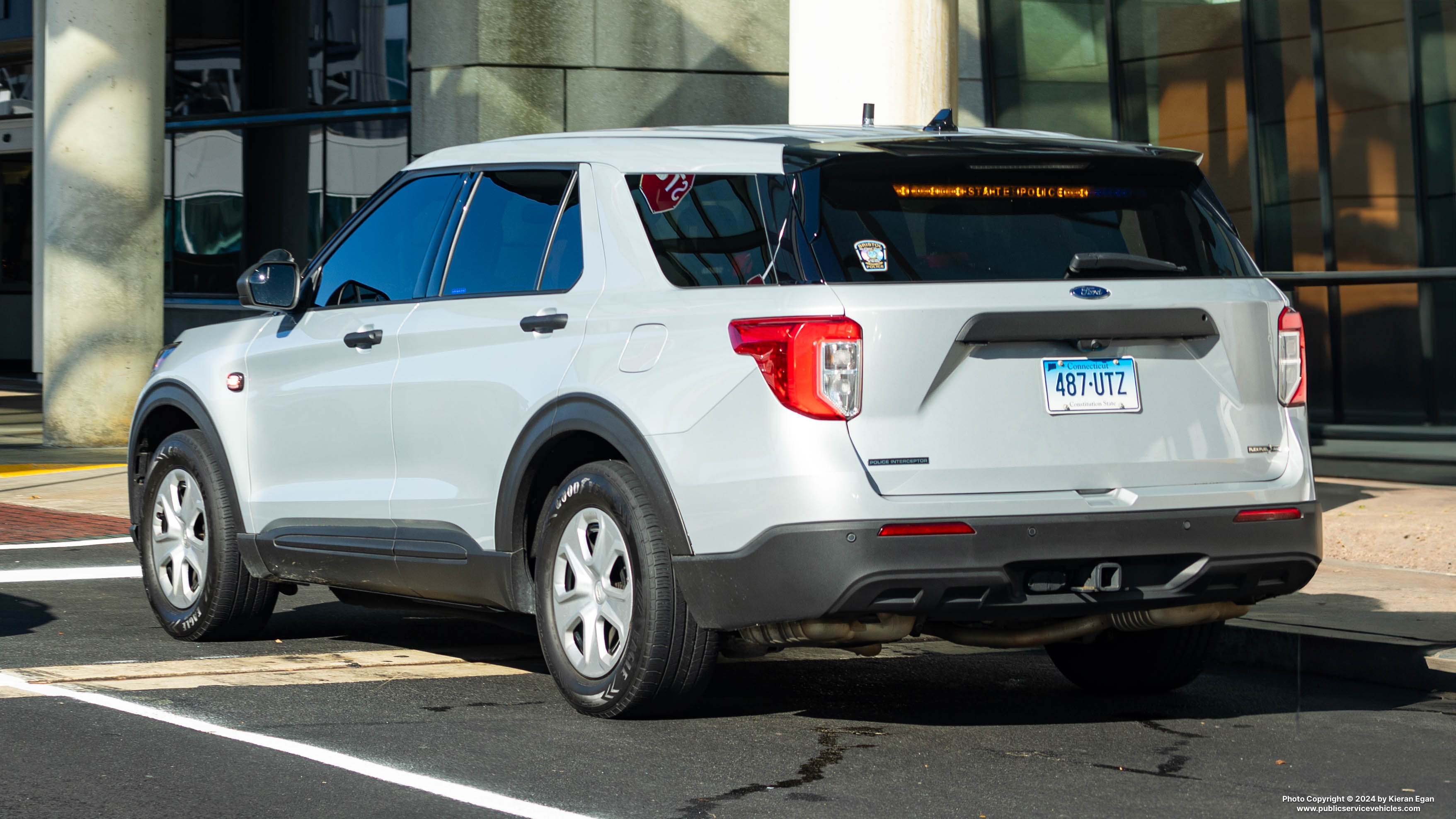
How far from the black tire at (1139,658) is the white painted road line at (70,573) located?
205 inches

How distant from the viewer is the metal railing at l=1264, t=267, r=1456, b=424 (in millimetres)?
15438

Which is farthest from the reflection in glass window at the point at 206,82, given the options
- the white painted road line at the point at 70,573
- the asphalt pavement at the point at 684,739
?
the asphalt pavement at the point at 684,739

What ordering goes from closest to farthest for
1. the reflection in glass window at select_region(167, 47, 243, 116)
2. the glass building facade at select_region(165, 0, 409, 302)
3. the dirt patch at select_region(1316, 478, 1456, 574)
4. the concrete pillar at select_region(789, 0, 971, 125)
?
1. the dirt patch at select_region(1316, 478, 1456, 574)
2. the concrete pillar at select_region(789, 0, 971, 125)
3. the glass building facade at select_region(165, 0, 409, 302)
4. the reflection in glass window at select_region(167, 47, 243, 116)

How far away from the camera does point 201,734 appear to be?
235 inches

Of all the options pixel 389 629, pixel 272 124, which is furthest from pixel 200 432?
pixel 272 124

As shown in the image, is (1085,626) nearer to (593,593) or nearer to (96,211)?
(593,593)

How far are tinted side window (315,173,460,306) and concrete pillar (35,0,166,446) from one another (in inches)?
461

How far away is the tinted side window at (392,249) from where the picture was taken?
7070 millimetres

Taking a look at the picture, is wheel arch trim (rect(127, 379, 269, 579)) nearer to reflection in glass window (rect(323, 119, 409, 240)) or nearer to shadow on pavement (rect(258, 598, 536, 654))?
shadow on pavement (rect(258, 598, 536, 654))

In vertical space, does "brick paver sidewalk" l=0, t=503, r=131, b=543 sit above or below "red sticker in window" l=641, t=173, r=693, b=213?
below

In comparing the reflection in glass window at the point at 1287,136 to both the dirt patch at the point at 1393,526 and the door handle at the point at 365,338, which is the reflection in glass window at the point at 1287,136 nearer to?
the dirt patch at the point at 1393,526

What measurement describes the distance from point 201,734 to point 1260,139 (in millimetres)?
12721

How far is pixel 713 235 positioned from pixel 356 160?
18859 mm

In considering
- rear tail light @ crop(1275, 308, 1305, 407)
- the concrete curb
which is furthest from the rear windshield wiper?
the concrete curb
